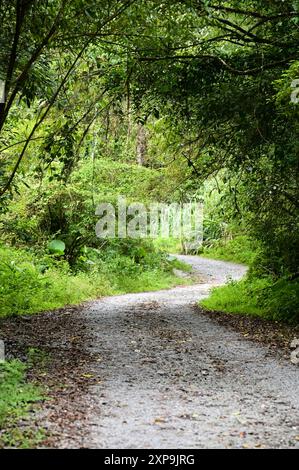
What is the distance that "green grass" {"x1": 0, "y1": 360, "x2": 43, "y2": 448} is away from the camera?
450 centimetres

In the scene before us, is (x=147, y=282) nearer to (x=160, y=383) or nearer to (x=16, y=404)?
(x=160, y=383)

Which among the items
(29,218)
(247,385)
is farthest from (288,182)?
(29,218)

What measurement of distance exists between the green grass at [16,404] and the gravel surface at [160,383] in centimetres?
15

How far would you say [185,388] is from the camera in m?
6.46

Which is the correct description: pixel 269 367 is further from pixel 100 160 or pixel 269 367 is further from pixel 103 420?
pixel 100 160

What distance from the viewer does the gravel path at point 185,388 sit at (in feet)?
15.6

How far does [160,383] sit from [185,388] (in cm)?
33
